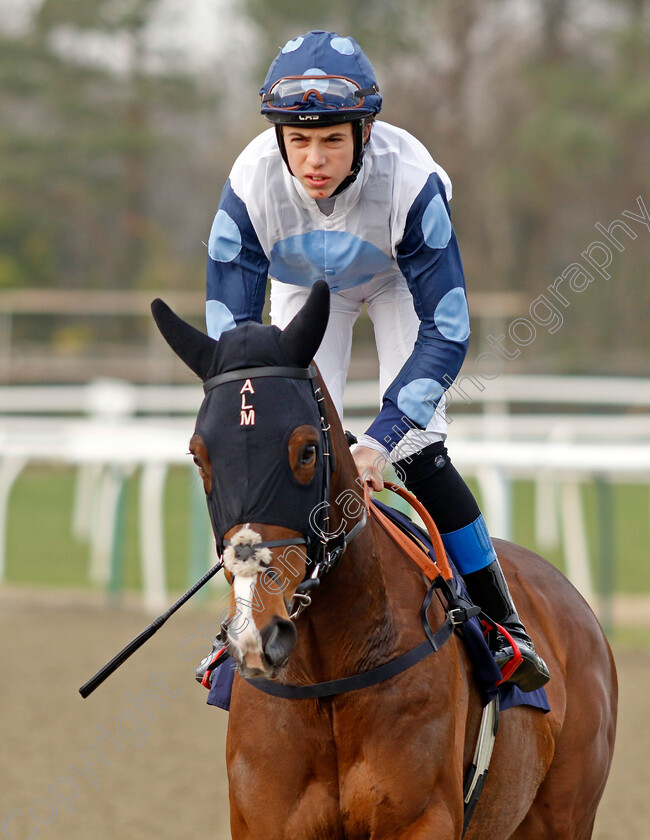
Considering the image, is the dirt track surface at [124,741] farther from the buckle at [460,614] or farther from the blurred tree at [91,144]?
the blurred tree at [91,144]

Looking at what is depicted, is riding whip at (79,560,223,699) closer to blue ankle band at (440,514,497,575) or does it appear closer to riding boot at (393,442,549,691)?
riding boot at (393,442,549,691)

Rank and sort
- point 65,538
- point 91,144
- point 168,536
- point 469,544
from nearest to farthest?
point 469,544
point 168,536
point 65,538
point 91,144

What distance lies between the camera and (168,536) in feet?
42.3

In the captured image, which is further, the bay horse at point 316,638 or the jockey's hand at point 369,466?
the jockey's hand at point 369,466

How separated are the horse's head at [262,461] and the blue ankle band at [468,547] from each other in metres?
0.88

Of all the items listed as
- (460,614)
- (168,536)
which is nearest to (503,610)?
(460,614)

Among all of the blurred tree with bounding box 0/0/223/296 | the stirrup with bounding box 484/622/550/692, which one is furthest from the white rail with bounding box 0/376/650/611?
the blurred tree with bounding box 0/0/223/296

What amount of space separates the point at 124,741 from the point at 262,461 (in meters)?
4.19

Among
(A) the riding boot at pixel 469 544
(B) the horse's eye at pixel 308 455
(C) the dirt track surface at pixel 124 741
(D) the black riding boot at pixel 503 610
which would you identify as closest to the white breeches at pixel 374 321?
(A) the riding boot at pixel 469 544

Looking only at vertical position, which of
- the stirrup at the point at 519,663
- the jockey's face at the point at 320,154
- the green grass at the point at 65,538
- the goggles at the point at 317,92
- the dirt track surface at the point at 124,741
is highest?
the goggles at the point at 317,92

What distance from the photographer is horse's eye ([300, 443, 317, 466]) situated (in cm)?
237

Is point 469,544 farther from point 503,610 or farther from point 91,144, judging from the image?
point 91,144

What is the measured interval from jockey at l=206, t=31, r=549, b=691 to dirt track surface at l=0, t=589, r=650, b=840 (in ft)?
4.33

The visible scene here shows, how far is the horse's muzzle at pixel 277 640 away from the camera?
2.20 metres
